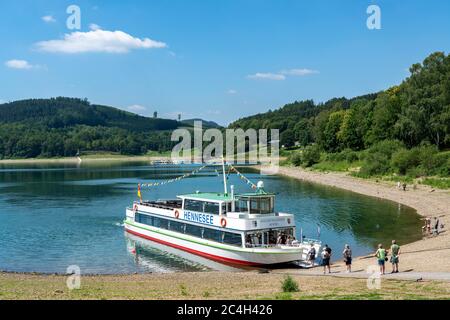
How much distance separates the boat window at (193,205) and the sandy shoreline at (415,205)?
12.3 meters

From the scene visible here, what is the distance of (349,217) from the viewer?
58.7m

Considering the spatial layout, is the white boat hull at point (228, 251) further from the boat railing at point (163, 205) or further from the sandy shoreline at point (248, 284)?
the boat railing at point (163, 205)

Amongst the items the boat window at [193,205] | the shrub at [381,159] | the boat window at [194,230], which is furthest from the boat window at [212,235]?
the shrub at [381,159]

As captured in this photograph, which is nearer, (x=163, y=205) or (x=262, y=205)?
(x=262, y=205)

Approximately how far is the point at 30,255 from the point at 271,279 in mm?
23291

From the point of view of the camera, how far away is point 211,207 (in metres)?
39.9

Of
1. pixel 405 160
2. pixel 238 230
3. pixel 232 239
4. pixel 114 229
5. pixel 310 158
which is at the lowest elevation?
pixel 114 229

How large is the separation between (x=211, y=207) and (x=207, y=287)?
13.1 m

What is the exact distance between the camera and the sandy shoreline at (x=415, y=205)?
1185 inches

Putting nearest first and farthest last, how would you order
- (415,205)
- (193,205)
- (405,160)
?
(193,205)
(415,205)
(405,160)
